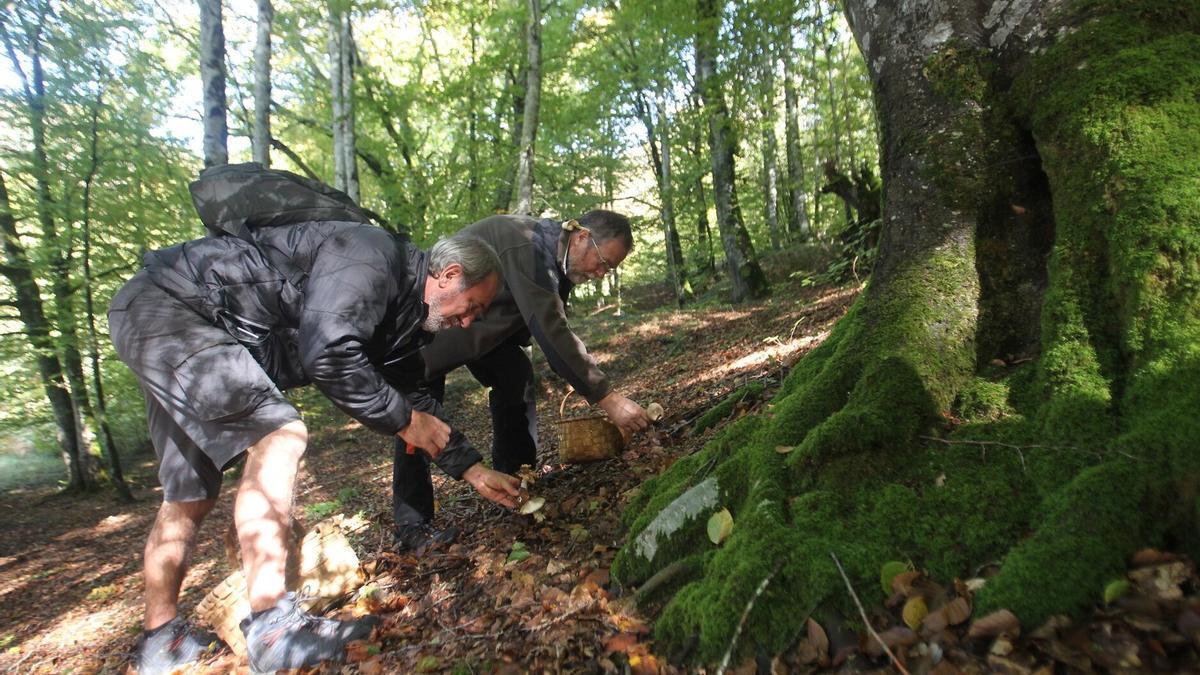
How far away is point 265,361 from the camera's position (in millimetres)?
2982

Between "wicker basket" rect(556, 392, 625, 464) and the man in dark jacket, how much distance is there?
1.05 metres

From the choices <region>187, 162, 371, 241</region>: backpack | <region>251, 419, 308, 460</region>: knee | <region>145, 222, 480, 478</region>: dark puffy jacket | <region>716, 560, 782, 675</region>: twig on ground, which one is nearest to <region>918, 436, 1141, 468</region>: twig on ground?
<region>716, 560, 782, 675</region>: twig on ground

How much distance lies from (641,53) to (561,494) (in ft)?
50.3

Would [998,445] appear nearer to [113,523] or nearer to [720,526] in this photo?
[720,526]

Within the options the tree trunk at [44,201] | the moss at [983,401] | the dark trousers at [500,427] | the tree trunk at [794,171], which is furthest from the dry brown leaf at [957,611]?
the tree trunk at [794,171]

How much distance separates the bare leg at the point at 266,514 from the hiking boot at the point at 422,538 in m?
1.06

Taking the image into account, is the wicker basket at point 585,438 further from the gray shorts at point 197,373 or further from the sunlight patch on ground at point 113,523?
the sunlight patch on ground at point 113,523

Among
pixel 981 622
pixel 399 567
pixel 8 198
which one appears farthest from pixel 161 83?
pixel 981 622

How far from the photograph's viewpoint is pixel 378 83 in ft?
39.7

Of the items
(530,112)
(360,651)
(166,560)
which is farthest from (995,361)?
(530,112)

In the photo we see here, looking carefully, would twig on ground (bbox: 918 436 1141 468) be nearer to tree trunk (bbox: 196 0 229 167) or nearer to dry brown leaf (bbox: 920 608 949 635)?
dry brown leaf (bbox: 920 608 949 635)

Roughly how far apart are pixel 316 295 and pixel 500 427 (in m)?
1.94

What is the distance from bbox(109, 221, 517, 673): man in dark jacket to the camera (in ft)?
8.54

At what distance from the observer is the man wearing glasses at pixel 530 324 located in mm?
3604
